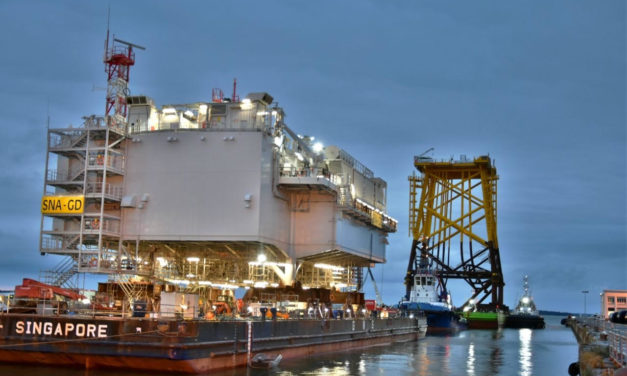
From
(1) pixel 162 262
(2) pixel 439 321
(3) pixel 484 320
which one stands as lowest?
(3) pixel 484 320

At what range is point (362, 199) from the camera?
2040 inches

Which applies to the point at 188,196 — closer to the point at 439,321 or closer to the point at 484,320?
the point at 439,321

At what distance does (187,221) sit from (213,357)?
46.9ft

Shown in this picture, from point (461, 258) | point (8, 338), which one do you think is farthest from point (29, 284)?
point (461, 258)

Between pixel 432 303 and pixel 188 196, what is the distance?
124ft

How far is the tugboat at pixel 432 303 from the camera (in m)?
68.0

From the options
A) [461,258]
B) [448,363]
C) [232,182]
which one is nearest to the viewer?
[448,363]

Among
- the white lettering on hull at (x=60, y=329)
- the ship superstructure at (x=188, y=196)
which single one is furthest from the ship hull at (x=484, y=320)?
the white lettering on hull at (x=60, y=329)

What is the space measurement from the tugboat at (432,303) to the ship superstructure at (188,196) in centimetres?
2675

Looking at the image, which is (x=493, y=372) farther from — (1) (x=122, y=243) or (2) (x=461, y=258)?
(2) (x=461, y=258)

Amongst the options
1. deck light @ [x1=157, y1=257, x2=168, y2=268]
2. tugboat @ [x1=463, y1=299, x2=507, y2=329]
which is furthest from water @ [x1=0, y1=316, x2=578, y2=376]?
tugboat @ [x1=463, y1=299, x2=507, y2=329]

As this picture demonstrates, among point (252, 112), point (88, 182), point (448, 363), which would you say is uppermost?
point (252, 112)

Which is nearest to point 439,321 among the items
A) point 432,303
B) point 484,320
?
point 432,303

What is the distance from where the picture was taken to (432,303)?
69.7 meters
